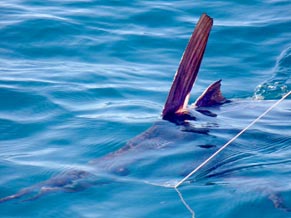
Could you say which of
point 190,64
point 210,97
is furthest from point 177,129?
point 210,97

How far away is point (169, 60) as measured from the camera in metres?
7.65

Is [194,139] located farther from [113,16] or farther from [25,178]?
[113,16]

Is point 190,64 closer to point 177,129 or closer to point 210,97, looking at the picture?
point 177,129

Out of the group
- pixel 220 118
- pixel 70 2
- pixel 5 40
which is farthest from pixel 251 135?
pixel 70 2

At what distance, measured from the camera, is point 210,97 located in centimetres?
544

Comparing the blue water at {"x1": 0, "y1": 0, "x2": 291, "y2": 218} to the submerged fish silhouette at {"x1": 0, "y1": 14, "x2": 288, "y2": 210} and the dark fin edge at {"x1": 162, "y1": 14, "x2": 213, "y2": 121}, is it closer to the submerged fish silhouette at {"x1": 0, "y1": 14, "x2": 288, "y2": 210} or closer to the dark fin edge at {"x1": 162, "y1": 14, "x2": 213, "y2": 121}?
the submerged fish silhouette at {"x1": 0, "y1": 14, "x2": 288, "y2": 210}

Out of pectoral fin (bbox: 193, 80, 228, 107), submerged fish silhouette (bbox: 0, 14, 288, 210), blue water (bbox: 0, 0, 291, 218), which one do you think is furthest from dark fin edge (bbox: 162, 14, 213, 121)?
pectoral fin (bbox: 193, 80, 228, 107)

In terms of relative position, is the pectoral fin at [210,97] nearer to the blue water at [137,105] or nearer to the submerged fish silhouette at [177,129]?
the submerged fish silhouette at [177,129]

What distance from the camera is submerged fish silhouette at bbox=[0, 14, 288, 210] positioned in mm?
4191

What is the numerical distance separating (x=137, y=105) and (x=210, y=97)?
1.10m

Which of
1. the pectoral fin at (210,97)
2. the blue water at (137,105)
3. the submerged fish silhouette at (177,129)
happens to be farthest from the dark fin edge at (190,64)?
the pectoral fin at (210,97)

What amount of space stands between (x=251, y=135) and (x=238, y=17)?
440cm

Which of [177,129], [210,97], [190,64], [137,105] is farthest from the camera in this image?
[137,105]

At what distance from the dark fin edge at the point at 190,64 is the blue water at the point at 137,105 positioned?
261mm
